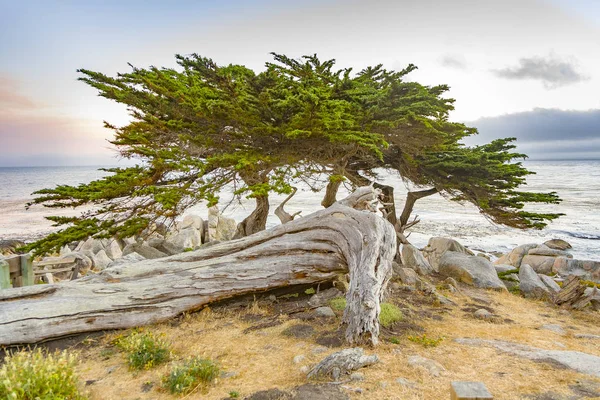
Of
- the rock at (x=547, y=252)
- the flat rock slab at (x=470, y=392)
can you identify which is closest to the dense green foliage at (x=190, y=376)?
the flat rock slab at (x=470, y=392)

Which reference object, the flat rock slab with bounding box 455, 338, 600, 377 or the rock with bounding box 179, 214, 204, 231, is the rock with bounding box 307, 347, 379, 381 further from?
the rock with bounding box 179, 214, 204, 231

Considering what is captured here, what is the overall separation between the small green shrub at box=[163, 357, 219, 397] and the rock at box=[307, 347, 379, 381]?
1337 mm

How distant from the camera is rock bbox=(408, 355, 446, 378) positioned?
479 cm

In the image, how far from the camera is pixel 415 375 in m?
4.68

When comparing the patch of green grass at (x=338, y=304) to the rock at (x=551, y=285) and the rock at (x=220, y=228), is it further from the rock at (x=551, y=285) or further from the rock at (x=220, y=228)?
the rock at (x=220, y=228)

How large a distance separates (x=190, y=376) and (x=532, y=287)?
38.9 feet

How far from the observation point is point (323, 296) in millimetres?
8289

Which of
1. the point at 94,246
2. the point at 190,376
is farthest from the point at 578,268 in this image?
the point at 94,246

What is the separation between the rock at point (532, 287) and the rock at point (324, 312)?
8.25m

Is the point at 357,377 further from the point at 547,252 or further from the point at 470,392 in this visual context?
the point at 547,252

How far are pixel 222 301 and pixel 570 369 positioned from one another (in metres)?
6.50

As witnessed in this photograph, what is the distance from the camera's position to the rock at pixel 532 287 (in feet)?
37.2

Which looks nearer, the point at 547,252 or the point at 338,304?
the point at 338,304

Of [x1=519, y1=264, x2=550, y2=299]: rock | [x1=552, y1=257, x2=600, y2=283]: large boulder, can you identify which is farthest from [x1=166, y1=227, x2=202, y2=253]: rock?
[x1=552, y1=257, x2=600, y2=283]: large boulder
